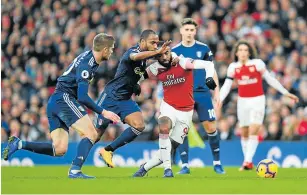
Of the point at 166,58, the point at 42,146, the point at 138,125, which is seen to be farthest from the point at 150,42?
the point at 42,146

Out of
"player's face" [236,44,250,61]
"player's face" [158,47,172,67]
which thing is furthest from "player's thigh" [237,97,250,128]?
"player's face" [158,47,172,67]

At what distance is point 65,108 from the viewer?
1265 cm

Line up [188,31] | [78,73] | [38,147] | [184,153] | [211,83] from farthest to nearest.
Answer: [184,153]
[188,31]
[38,147]
[211,83]
[78,73]

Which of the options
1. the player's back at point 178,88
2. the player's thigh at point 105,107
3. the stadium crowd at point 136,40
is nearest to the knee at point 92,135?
the player's thigh at point 105,107

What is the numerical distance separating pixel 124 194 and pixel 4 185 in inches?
79.3

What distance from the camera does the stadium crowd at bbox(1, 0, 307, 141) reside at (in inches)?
767

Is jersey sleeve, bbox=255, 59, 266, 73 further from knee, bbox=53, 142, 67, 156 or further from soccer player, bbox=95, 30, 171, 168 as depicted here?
knee, bbox=53, 142, 67, 156

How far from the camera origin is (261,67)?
51.8ft

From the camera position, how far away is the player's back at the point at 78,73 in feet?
39.7

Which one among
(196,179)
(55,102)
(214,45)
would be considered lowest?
(196,179)

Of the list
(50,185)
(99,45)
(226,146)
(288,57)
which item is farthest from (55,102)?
(288,57)

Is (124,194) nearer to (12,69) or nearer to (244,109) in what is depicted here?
(244,109)

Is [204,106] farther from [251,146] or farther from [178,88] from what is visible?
[251,146]

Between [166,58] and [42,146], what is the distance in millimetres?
2206
